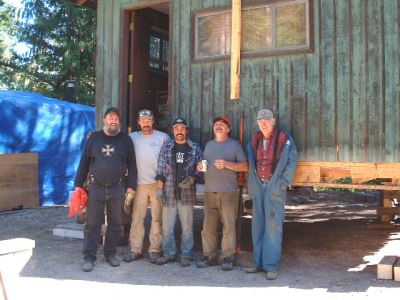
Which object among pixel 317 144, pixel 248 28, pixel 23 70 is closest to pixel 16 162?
pixel 248 28

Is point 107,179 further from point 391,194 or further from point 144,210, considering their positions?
point 391,194

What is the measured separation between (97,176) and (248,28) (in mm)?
3063

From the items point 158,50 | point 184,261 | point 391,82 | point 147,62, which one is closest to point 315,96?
point 391,82

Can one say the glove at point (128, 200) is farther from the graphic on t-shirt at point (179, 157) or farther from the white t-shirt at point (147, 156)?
the graphic on t-shirt at point (179, 157)

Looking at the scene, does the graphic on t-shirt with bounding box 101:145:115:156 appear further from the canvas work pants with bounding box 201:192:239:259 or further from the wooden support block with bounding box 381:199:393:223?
the wooden support block with bounding box 381:199:393:223

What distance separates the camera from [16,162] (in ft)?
39.7

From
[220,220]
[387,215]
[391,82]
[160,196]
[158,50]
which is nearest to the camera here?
[391,82]

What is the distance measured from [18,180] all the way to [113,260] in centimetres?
655

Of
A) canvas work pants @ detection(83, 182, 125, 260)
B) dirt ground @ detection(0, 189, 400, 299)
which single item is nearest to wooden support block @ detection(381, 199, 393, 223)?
dirt ground @ detection(0, 189, 400, 299)

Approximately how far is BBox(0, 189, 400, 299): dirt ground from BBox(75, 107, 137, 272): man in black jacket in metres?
0.34

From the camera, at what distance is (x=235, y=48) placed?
701 centimetres

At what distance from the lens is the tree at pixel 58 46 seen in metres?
19.0

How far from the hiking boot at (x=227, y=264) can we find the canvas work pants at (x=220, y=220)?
0.18ft

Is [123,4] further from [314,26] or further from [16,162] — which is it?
[16,162]
